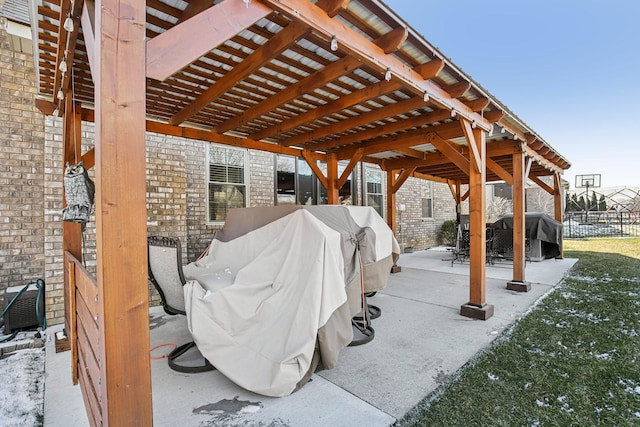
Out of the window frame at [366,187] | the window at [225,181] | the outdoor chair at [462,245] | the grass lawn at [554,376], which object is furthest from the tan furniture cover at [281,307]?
the outdoor chair at [462,245]

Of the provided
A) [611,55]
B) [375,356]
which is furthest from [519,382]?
[611,55]

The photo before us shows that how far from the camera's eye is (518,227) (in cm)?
578

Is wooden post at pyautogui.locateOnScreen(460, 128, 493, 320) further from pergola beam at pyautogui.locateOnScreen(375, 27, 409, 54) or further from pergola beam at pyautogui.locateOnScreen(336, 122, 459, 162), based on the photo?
pergola beam at pyautogui.locateOnScreen(375, 27, 409, 54)

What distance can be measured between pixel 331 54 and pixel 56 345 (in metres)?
4.14

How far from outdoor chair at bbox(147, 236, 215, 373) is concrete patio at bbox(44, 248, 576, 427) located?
9cm

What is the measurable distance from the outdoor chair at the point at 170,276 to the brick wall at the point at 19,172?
2306 millimetres

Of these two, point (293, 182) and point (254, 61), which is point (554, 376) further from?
point (293, 182)

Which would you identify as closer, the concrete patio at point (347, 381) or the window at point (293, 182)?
the concrete patio at point (347, 381)

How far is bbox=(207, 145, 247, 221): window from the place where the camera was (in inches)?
225

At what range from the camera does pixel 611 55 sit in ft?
64.7

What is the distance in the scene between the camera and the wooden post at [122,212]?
1269mm

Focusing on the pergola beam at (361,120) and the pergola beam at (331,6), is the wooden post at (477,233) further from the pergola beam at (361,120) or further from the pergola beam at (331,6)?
the pergola beam at (331,6)

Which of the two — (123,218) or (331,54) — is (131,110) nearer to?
(123,218)

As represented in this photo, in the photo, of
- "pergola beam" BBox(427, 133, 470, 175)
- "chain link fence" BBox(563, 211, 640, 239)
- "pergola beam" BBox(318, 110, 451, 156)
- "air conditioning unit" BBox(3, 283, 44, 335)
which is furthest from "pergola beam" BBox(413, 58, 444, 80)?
"chain link fence" BBox(563, 211, 640, 239)
